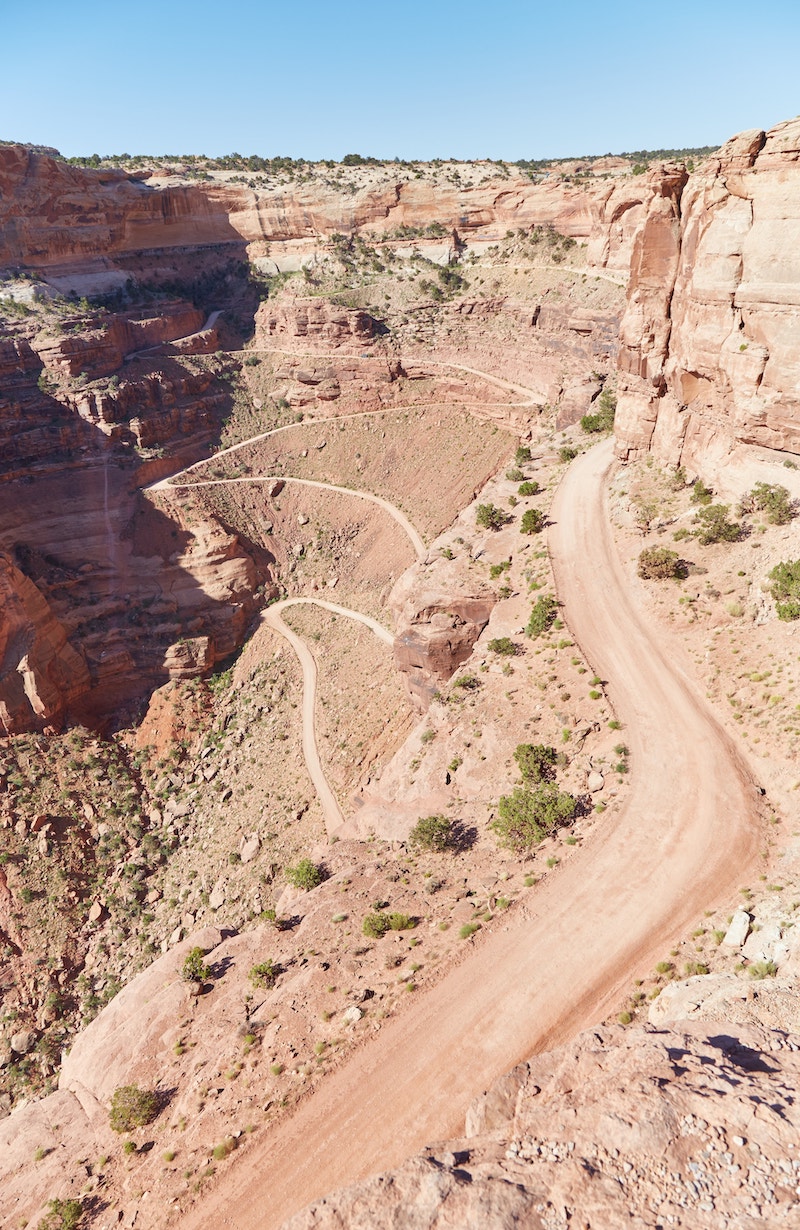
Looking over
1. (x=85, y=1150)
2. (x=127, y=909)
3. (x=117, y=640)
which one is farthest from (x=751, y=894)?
(x=117, y=640)

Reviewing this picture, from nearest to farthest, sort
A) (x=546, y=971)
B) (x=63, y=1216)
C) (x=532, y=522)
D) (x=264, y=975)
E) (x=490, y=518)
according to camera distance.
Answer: (x=63, y=1216) < (x=546, y=971) < (x=264, y=975) < (x=532, y=522) < (x=490, y=518)

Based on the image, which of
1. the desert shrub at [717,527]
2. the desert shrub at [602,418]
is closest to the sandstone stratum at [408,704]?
the desert shrub at [717,527]

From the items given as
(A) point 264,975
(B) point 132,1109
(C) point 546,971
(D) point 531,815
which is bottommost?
(B) point 132,1109

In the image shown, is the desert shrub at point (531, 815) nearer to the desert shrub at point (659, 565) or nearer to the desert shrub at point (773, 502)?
the desert shrub at point (659, 565)

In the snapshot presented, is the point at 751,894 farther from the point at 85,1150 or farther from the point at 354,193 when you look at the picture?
the point at 354,193

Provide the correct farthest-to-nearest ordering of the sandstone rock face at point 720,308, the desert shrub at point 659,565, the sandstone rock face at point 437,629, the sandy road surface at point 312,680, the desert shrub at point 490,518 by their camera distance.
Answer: the desert shrub at point 490,518, the sandy road surface at point 312,680, the sandstone rock face at point 437,629, the desert shrub at point 659,565, the sandstone rock face at point 720,308

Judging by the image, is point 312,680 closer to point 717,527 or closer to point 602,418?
point 717,527

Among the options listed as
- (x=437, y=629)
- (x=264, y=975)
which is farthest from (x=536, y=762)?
(x=264, y=975)
